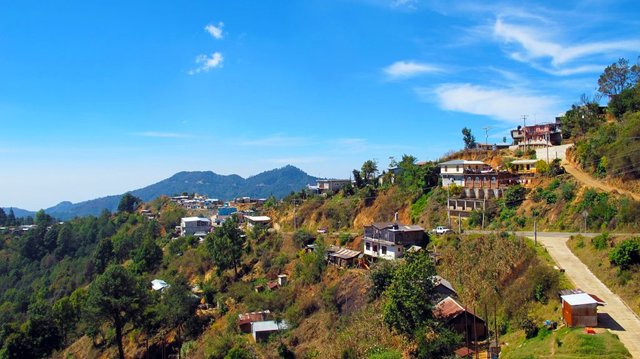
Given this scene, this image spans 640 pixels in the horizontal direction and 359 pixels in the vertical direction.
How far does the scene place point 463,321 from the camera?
23031 millimetres

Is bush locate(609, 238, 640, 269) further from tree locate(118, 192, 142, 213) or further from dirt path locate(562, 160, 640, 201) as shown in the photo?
tree locate(118, 192, 142, 213)

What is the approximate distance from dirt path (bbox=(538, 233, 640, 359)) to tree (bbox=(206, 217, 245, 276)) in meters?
28.6

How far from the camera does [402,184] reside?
5153 cm

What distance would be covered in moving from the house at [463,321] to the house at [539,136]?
→ 33969 millimetres

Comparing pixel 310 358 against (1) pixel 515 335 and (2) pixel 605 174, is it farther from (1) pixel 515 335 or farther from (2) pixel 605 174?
(2) pixel 605 174

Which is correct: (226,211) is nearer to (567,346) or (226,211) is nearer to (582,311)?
(582,311)

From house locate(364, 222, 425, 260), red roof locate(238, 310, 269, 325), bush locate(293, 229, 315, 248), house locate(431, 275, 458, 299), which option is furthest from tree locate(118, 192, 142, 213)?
house locate(431, 275, 458, 299)

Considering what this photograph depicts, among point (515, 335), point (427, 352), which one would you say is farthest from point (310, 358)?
point (515, 335)

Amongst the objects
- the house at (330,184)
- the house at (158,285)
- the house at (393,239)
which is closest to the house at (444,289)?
the house at (393,239)

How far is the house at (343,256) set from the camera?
3750cm

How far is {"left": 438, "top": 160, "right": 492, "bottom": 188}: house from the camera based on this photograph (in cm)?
4475

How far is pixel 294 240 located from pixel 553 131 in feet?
112

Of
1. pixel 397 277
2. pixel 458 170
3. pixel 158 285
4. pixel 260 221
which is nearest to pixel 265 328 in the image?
pixel 397 277

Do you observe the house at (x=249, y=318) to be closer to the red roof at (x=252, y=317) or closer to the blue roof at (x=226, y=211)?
the red roof at (x=252, y=317)
